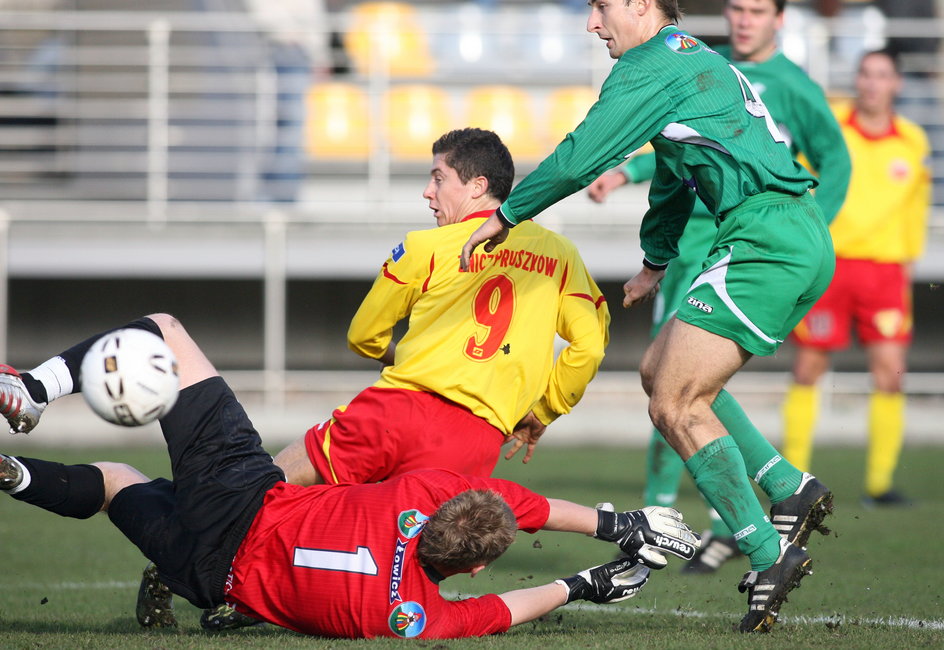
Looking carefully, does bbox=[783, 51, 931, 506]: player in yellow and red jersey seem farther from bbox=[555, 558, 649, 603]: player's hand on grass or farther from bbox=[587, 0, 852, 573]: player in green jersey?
bbox=[555, 558, 649, 603]: player's hand on grass

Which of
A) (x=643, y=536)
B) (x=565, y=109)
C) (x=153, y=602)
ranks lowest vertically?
(x=153, y=602)

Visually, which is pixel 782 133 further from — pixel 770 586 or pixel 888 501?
pixel 888 501

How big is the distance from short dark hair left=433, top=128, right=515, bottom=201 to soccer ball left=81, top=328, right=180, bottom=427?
1514mm

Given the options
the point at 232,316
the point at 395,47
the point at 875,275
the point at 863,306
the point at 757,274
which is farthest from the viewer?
the point at 395,47

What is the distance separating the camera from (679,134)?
428cm

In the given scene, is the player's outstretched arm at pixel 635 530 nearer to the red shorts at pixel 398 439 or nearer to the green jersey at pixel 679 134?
the red shorts at pixel 398 439

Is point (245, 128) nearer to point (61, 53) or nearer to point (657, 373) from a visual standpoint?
point (61, 53)

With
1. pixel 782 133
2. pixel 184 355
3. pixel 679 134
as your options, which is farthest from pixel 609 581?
pixel 782 133

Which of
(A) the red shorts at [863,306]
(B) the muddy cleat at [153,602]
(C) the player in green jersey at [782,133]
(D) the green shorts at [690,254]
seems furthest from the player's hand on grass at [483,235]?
(A) the red shorts at [863,306]

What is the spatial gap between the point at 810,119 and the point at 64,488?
154 inches

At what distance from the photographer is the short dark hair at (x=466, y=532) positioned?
3.77 metres

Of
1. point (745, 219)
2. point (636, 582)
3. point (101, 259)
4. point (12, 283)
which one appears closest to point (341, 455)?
point (636, 582)

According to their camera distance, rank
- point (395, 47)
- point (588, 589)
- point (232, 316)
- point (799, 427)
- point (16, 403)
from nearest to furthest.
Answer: point (16, 403) → point (588, 589) → point (799, 427) → point (232, 316) → point (395, 47)

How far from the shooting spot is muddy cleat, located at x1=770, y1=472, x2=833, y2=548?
457 cm
